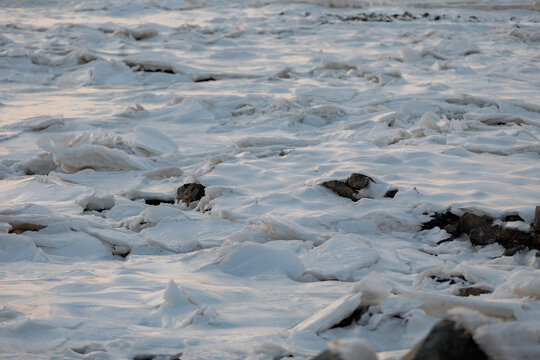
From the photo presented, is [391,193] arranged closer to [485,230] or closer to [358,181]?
[358,181]

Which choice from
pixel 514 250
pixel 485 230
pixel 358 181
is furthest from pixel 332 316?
pixel 358 181

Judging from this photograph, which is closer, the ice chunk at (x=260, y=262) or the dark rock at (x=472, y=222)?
the ice chunk at (x=260, y=262)

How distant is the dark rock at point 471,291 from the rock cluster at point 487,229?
56 cm

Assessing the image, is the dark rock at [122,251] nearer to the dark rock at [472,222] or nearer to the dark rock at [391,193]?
the dark rock at [391,193]

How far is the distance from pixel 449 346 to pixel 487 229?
1742 mm

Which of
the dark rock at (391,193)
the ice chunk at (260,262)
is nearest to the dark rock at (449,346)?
the ice chunk at (260,262)

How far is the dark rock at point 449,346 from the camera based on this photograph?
1087 millimetres

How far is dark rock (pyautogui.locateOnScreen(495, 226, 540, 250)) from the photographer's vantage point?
8.36ft

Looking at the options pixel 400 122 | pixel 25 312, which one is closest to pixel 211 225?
pixel 25 312

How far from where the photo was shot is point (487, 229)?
272 cm

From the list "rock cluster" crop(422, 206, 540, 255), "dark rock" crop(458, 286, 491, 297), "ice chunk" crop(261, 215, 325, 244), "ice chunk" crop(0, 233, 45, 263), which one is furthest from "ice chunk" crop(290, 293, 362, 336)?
"ice chunk" crop(0, 233, 45, 263)

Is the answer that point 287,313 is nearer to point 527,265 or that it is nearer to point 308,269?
point 308,269

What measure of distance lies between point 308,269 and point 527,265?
0.83 m

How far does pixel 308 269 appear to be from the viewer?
239cm
